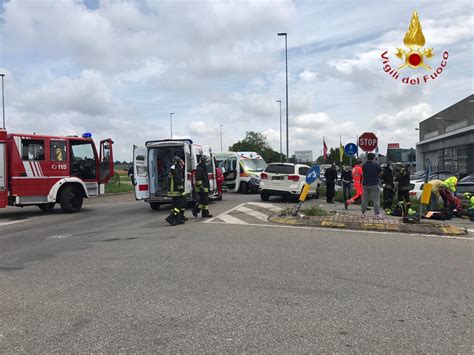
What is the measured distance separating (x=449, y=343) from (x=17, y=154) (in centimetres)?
1243

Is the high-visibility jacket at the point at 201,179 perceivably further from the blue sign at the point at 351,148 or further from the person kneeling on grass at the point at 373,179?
the blue sign at the point at 351,148

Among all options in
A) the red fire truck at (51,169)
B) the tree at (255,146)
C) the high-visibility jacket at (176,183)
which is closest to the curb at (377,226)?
the high-visibility jacket at (176,183)

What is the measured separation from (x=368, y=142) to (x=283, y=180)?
140 inches

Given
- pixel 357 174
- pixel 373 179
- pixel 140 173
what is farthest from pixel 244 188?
pixel 373 179

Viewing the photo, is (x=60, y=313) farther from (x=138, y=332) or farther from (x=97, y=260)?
(x=97, y=260)

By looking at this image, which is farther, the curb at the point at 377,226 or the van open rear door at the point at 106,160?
the van open rear door at the point at 106,160

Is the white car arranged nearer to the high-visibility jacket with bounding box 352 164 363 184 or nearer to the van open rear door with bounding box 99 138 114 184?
the high-visibility jacket with bounding box 352 164 363 184

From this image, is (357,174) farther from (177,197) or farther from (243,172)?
(243,172)

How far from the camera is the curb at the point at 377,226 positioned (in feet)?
30.5

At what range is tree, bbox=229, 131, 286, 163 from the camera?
82.7 m

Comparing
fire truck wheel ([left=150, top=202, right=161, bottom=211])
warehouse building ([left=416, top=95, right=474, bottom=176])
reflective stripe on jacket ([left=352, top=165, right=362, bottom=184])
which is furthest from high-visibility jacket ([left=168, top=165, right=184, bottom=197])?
warehouse building ([left=416, top=95, right=474, bottom=176])

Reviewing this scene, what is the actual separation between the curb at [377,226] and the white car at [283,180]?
5.56 metres

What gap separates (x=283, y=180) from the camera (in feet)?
55.1

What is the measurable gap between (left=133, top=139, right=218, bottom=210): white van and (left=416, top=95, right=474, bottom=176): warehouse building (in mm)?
36254
